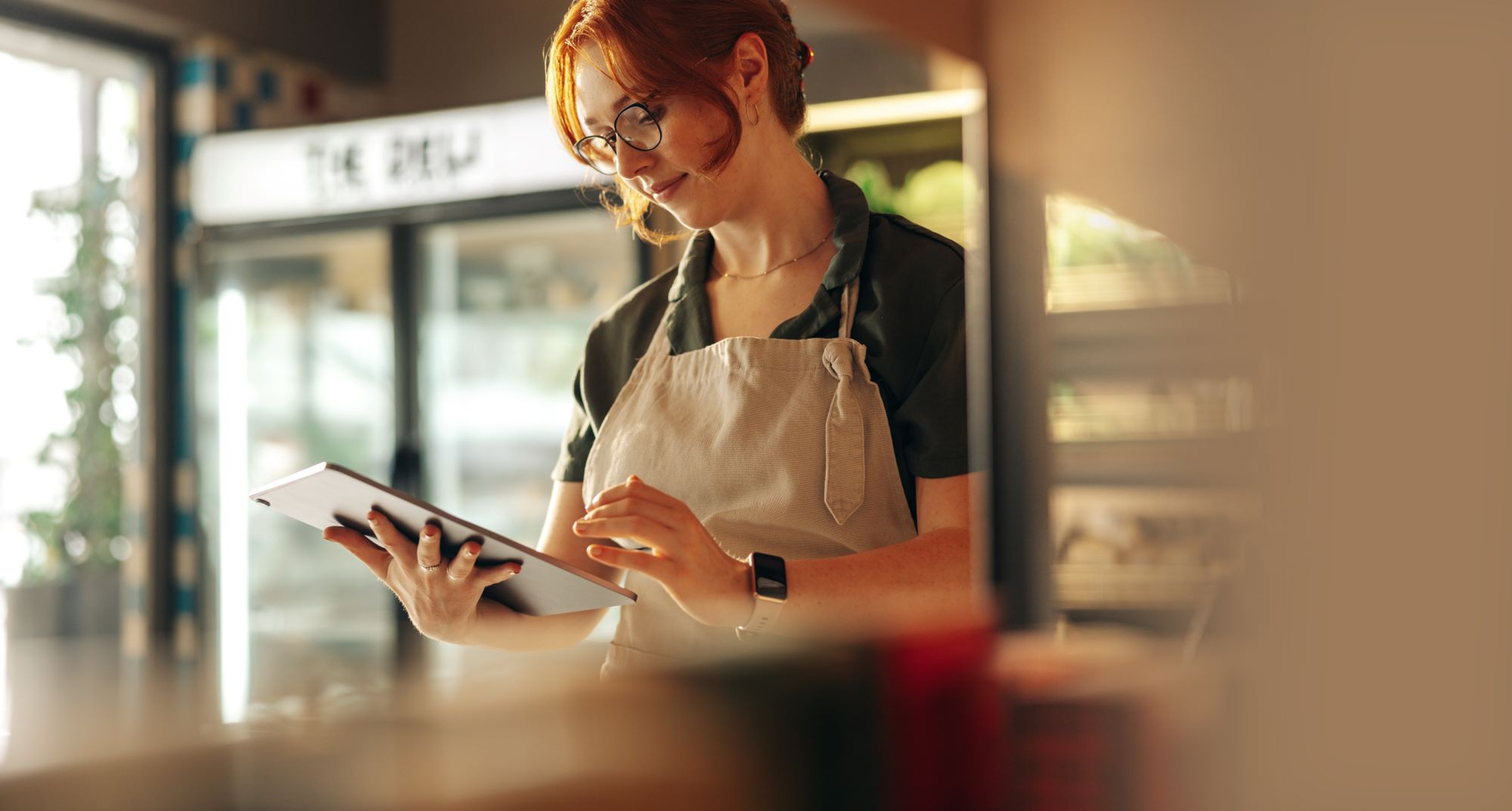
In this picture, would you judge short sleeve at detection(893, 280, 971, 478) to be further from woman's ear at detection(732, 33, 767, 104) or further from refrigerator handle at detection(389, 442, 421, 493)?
refrigerator handle at detection(389, 442, 421, 493)

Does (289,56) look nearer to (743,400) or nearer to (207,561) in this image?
(207,561)

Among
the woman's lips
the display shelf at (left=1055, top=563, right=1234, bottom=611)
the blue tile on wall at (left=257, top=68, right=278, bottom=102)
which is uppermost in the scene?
the blue tile on wall at (left=257, top=68, right=278, bottom=102)

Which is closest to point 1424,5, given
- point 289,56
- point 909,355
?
point 909,355

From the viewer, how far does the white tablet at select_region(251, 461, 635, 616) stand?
21.0 inches

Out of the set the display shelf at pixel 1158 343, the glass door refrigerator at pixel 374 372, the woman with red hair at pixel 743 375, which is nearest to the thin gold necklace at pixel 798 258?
the woman with red hair at pixel 743 375

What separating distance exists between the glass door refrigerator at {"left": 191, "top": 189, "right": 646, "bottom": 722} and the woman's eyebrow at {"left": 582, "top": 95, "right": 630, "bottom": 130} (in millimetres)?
1371

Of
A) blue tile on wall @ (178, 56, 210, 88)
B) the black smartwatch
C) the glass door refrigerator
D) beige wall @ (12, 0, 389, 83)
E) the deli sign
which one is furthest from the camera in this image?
blue tile on wall @ (178, 56, 210, 88)

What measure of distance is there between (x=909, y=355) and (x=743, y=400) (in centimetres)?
9

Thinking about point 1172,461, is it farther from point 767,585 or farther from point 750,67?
point 750,67

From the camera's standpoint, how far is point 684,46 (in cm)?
58

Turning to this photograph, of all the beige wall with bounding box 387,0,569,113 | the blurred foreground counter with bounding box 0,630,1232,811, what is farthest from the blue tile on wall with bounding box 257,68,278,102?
the blurred foreground counter with bounding box 0,630,1232,811

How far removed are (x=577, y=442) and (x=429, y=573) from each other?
0.15 m

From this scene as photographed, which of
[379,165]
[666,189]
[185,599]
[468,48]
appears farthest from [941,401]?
[185,599]

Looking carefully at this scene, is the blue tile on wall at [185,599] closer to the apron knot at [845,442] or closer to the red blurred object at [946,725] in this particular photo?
the apron knot at [845,442]
